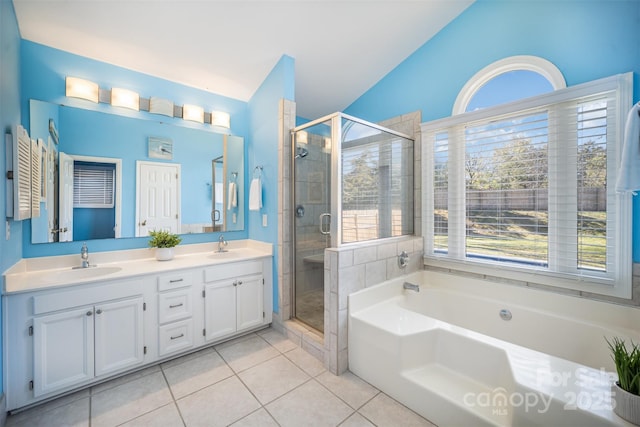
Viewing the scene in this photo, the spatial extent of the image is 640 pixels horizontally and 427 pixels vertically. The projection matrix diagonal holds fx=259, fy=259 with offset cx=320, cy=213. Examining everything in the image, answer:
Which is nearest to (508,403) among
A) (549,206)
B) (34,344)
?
(549,206)

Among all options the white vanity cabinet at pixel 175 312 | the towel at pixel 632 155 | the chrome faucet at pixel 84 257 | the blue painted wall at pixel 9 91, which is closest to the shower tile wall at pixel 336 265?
the white vanity cabinet at pixel 175 312

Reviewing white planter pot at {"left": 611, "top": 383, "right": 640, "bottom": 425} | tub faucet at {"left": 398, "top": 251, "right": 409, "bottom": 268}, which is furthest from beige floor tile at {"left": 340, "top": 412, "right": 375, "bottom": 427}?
tub faucet at {"left": 398, "top": 251, "right": 409, "bottom": 268}

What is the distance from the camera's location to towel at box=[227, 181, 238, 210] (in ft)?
9.78

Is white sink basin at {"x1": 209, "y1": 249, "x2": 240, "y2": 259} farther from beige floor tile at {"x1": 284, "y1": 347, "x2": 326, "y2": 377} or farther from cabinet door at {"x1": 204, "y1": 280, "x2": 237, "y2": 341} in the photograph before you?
beige floor tile at {"x1": 284, "y1": 347, "x2": 326, "y2": 377}

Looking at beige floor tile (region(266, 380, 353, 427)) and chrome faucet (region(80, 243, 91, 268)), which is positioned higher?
chrome faucet (region(80, 243, 91, 268))

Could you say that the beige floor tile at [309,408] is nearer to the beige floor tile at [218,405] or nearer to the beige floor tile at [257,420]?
the beige floor tile at [257,420]

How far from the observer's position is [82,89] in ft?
7.09

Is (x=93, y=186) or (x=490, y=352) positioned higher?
(x=93, y=186)

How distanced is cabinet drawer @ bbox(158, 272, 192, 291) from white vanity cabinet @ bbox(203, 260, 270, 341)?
0.48 ft

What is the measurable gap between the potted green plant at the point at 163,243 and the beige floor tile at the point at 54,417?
111 centimetres

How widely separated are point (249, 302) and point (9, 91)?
2.30 m

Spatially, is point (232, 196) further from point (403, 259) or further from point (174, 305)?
point (403, 259)

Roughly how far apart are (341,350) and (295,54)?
2.75 metres

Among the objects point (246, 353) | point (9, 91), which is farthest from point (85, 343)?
point (9, 91)
